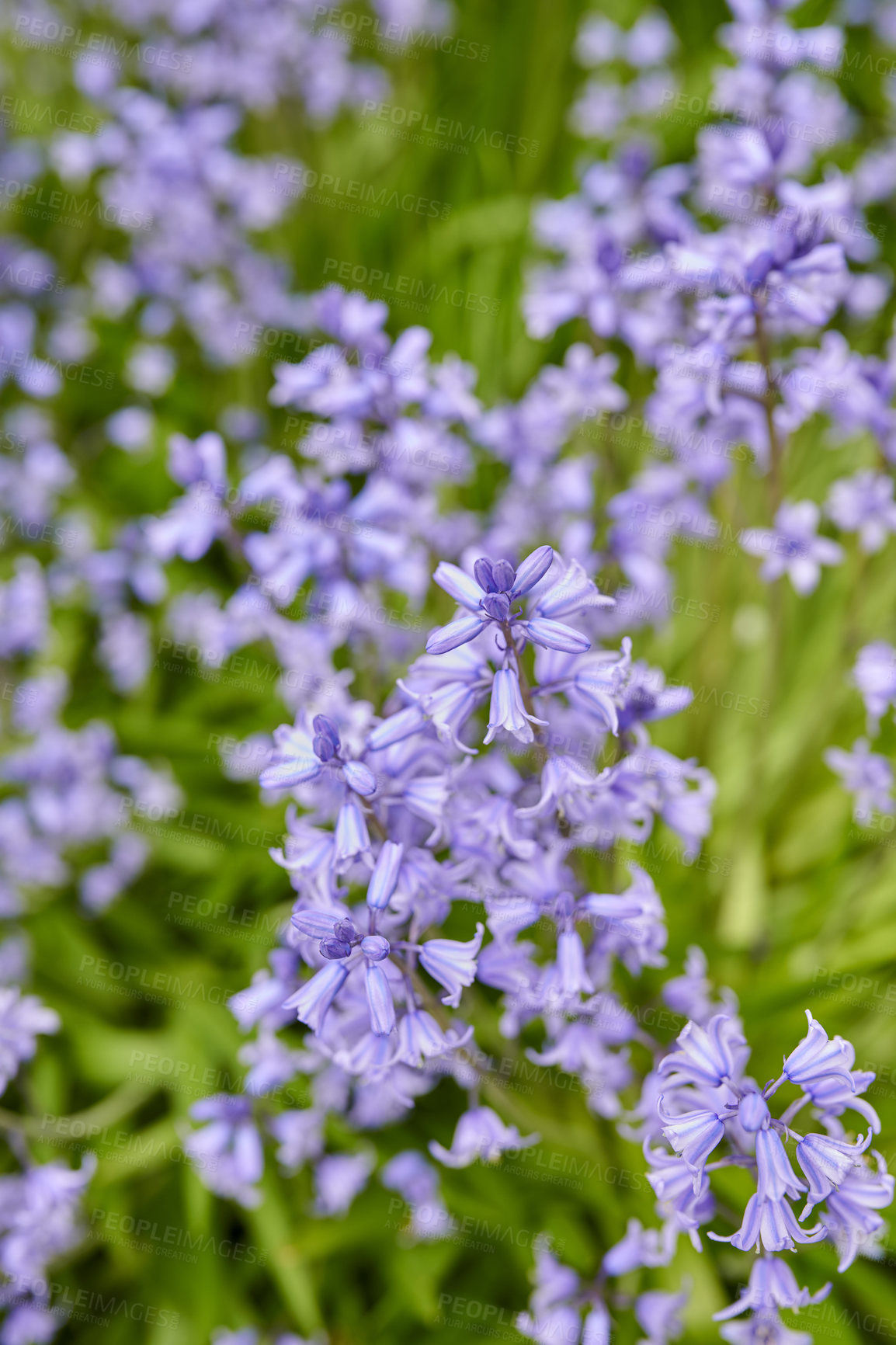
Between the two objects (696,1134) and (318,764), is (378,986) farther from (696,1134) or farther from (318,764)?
(696,1134)

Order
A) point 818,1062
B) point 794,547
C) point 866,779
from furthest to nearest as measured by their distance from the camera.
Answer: point 794,547 → point 866,779 → point 818,1062

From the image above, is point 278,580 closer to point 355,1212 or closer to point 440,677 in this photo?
point 440,677

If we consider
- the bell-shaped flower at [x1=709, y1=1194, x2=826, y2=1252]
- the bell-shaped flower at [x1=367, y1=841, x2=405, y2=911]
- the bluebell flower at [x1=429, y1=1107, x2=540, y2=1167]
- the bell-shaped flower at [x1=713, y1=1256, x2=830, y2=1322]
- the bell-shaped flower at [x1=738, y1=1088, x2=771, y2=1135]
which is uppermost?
the bell-shaped flower at [x1=367, y1=841, x2=405, y2=911]

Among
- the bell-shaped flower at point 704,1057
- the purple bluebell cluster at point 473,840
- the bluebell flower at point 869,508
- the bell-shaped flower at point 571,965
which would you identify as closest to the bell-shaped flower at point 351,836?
the purple bluebell cluster at point 473,840

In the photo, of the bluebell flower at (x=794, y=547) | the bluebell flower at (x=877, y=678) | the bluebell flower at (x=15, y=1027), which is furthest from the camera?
the bluebell flower at (x=794, y=547)

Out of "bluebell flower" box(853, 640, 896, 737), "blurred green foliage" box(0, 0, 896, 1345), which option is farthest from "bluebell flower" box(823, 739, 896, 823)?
"blurred green foliage" box(0, 0, 896, 1345)

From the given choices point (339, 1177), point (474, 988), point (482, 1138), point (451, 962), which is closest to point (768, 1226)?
point (451, 962)

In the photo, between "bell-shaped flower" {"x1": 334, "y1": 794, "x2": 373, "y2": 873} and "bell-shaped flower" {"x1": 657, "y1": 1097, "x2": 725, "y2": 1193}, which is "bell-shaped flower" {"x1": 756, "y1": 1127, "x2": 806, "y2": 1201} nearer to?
"bell-shaped flower" {"x1": 657, "y1": 1097, "x2": 725, "y2": 1193}

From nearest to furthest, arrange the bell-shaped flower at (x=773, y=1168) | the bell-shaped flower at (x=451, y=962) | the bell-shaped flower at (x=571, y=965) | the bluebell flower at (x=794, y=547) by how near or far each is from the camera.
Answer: the bell-shaped flower at (x=773, y=1168), the bell-shaped flower at (x=451, y=962), the bell-shaped flower at (x=571, y=965), the bluebell flower at (x=794, y=547)

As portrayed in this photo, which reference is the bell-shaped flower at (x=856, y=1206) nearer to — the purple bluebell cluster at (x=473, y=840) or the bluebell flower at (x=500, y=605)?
the purple bluebell cluster at (x=473, y=840)

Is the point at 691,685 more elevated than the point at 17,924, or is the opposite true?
the point at 691,685

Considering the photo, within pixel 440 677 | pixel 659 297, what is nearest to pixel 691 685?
pixel 659 297
